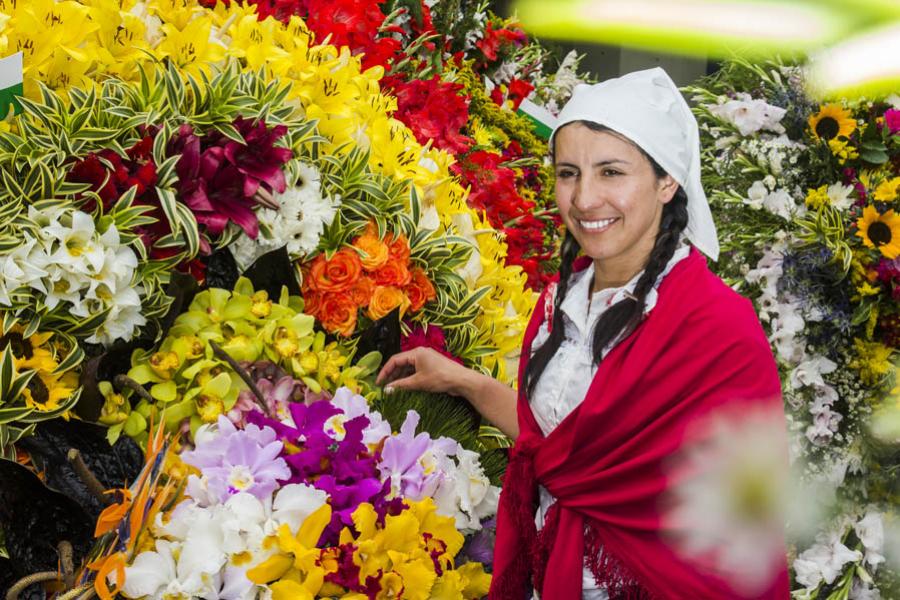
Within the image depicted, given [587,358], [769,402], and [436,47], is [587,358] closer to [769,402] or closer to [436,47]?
[769,402]

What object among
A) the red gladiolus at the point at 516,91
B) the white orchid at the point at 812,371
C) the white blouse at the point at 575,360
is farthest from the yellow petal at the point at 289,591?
the red gladiolus at the point at 516,91

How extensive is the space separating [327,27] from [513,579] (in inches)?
44.0

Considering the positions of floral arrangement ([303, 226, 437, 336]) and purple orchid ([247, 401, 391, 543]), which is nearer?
purple orchid ([247, 401, 391, 543])

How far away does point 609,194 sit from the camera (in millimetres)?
1159

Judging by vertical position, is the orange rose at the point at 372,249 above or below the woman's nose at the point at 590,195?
below

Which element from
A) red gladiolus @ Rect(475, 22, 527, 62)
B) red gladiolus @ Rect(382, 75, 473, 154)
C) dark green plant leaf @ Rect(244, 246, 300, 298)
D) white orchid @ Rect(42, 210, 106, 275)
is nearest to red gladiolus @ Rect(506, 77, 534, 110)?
red gladiolus @ Rect(475, 22, 527, 62)

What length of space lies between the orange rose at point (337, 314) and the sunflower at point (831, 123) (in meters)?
1.64

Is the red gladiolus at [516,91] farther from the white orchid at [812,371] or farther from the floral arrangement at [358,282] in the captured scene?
the floral arrangement at [358,282]

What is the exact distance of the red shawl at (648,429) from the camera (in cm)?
111

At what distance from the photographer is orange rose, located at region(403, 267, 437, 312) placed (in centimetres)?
159

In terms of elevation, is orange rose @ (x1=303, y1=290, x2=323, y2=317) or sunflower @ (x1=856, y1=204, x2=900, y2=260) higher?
orange rose @ (x1=303, y1=290, x2=323, y2=317)

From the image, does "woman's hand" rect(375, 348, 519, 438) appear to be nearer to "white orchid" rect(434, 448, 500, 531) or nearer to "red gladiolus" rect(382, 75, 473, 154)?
"white orchid" rect(434, 448, 500, 531)

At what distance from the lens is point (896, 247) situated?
7.89 feet

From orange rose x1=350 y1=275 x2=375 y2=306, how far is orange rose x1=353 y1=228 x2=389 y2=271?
25 mm
